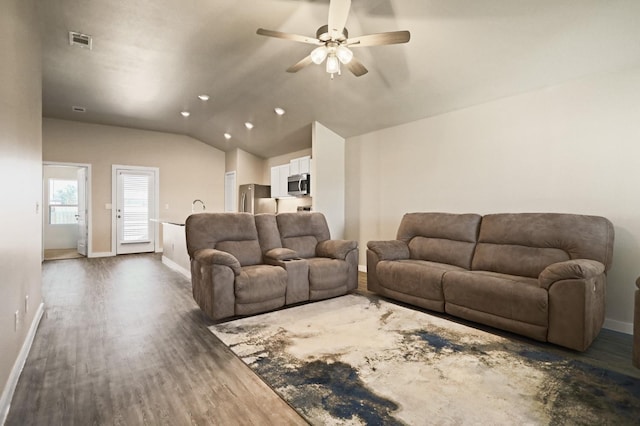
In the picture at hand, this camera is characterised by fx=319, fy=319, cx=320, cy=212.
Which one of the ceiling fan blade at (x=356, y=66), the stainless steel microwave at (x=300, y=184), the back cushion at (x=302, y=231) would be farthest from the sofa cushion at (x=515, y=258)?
the stainless steel microwave at (x=300, y=184)

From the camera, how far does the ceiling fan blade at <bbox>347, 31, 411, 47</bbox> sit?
2588mm

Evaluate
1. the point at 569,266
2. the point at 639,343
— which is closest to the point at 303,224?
the point at 569,266

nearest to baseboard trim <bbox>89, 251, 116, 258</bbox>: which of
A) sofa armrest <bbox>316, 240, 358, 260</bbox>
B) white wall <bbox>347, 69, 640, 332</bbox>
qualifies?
sofa armrest <bbox>316, 240, 358, 260</bbox>

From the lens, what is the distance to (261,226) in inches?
162

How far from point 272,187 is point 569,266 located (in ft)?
19.5

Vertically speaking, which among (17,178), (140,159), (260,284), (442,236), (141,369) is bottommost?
(141,369)

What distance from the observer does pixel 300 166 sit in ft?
21.2

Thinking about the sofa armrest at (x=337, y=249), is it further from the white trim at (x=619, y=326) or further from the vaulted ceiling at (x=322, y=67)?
the white trim at (x=619, y=326)

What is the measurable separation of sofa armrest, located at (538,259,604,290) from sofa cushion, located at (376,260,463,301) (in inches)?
36.4

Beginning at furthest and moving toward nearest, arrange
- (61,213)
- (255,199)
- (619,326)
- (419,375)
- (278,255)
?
1. (61,213)
2. (255,199)
3. (278,255)
4. (619,326)
5. (419,375)

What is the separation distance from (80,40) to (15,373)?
3.66m

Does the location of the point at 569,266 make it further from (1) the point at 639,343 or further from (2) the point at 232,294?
(2) the point at 232,294

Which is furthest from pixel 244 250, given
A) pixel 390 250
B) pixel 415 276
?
pixel 415 276

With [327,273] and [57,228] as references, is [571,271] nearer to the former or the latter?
[327,273]
